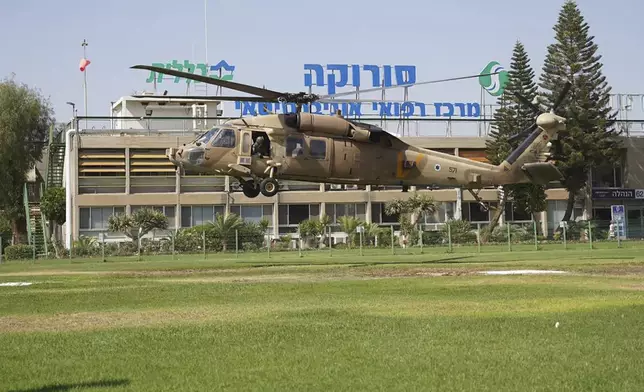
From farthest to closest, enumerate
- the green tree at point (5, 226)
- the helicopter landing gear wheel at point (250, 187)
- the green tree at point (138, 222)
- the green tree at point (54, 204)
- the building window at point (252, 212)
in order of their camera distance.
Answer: the green tree at point (5, 226), the building window at point (252, 212), the green tree at point (54, 204), the green tree at point (138, 222), the helicopter landing gear wheel at point (250, 187)

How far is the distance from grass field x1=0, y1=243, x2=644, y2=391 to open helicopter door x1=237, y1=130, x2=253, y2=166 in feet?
37.6

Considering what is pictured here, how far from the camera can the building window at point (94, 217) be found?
75688 millimetres

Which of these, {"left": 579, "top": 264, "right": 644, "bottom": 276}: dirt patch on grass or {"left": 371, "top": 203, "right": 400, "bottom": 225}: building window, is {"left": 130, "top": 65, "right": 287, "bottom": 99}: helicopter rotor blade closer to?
{"left": 579, "top": 264, "right": 644, "bottom": 276}: dirt patch on grass

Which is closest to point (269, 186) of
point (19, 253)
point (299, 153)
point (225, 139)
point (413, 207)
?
point (299, 153)

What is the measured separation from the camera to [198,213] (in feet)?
257

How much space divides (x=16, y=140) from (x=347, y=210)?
28.4m

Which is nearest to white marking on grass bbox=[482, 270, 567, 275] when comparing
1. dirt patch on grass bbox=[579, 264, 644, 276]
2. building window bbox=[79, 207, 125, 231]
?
dirt patch on grass bbox=[579, 264, 644, 276]

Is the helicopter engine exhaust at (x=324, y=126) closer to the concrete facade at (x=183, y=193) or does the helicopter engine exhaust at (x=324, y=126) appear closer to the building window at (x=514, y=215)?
the concrete facade at (x=183, y=193)

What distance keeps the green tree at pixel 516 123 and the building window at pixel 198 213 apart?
22.9 metres

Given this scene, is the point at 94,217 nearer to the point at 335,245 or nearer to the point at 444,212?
the point at 335,245

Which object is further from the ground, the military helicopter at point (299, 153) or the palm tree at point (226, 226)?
the military helicopter at point (299, 153)

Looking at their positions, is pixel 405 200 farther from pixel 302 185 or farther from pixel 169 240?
pixel 169 240

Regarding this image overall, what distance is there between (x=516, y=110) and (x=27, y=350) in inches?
2811

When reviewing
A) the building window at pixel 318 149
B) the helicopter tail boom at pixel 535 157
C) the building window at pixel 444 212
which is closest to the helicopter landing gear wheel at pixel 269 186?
Result: the building window at pixel 318 149
